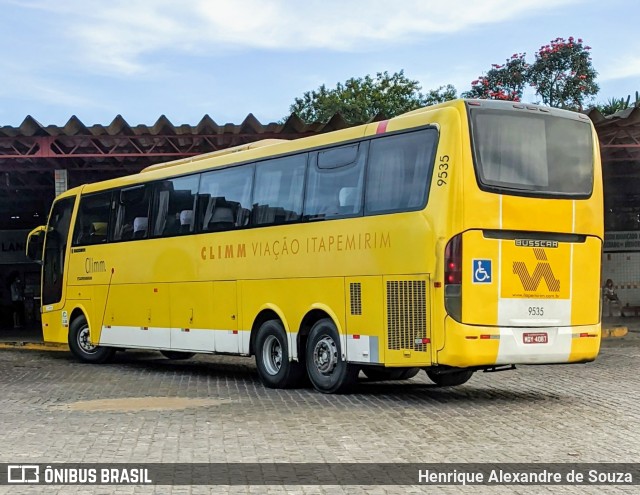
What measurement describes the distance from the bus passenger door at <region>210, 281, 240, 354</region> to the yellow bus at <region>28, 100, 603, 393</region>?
0.12 ft

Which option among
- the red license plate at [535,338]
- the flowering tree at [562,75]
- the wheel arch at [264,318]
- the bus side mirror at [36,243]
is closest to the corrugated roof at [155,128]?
the bus side mirror at [36,243]

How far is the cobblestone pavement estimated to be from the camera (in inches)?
347

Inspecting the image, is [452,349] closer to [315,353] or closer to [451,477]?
[315,353]

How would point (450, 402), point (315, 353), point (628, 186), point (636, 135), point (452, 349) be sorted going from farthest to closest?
1. point (628, 186)
2. point (636, 135)
3. point (315, 353)
4. point (450, 402)
5. point (452, 349)

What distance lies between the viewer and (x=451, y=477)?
7.91 metres

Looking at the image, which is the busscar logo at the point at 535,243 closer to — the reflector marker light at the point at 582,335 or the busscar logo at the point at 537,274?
the busscar logo at the point at 537,274

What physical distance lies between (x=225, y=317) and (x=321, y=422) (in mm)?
5355

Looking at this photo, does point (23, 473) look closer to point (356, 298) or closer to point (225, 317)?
point (356, 298)

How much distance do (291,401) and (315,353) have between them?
1130 mm

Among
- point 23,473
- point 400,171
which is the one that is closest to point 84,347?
point 400,171

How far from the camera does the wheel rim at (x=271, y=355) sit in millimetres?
14930

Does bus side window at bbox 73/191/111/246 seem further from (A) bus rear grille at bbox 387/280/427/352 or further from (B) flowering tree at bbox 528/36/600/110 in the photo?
(B) flowering tree at bbox 528/36/600/110

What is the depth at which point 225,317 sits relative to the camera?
16.1 m

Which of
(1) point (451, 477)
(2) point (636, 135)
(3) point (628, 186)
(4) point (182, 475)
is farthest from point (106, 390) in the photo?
(3) point (628, 186)
